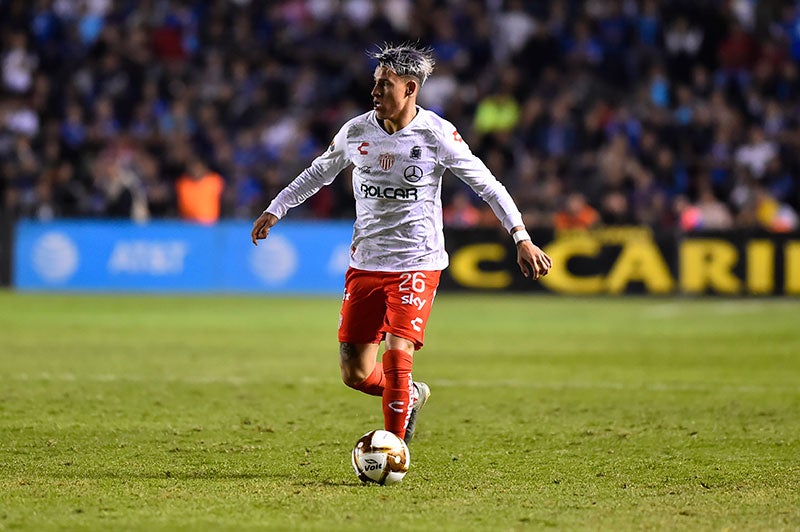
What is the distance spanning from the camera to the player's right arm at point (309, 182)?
7090 millimetres

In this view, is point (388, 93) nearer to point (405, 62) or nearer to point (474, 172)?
point (405, 62)

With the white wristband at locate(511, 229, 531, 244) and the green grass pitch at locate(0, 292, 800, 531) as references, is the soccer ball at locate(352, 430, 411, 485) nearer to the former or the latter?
the green grass pitch at locate(0, 292, 800, 531)

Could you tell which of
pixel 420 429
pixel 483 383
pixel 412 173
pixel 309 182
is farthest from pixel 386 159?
pixel 483 383

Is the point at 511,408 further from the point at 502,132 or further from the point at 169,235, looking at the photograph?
the point at 502,132

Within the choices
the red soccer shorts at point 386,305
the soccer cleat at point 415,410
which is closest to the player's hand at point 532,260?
the red soccer shorts at point 386,305

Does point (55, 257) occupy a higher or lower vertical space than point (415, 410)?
higher

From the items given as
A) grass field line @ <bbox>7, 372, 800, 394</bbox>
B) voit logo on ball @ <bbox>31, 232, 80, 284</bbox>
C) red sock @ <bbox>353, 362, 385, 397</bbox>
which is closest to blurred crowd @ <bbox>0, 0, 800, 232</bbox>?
voit logo on ball @ <bbox>31, 232, 80, 284</bbox>

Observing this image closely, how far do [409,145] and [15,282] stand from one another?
52.1 ft

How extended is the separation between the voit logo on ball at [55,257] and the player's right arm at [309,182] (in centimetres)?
1493

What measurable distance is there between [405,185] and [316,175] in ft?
1.94

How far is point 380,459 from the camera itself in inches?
250

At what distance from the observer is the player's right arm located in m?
7.09

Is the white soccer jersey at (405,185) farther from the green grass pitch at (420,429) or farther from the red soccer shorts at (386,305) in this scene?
the green grass pitch at (420,429)

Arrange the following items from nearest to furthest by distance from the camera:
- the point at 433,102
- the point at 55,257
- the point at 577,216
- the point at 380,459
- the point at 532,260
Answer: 1. the point at 380,459
2. the point at 532,260
3. the point at 55,257
4. the point at 577,216
5. the point at 433,102
